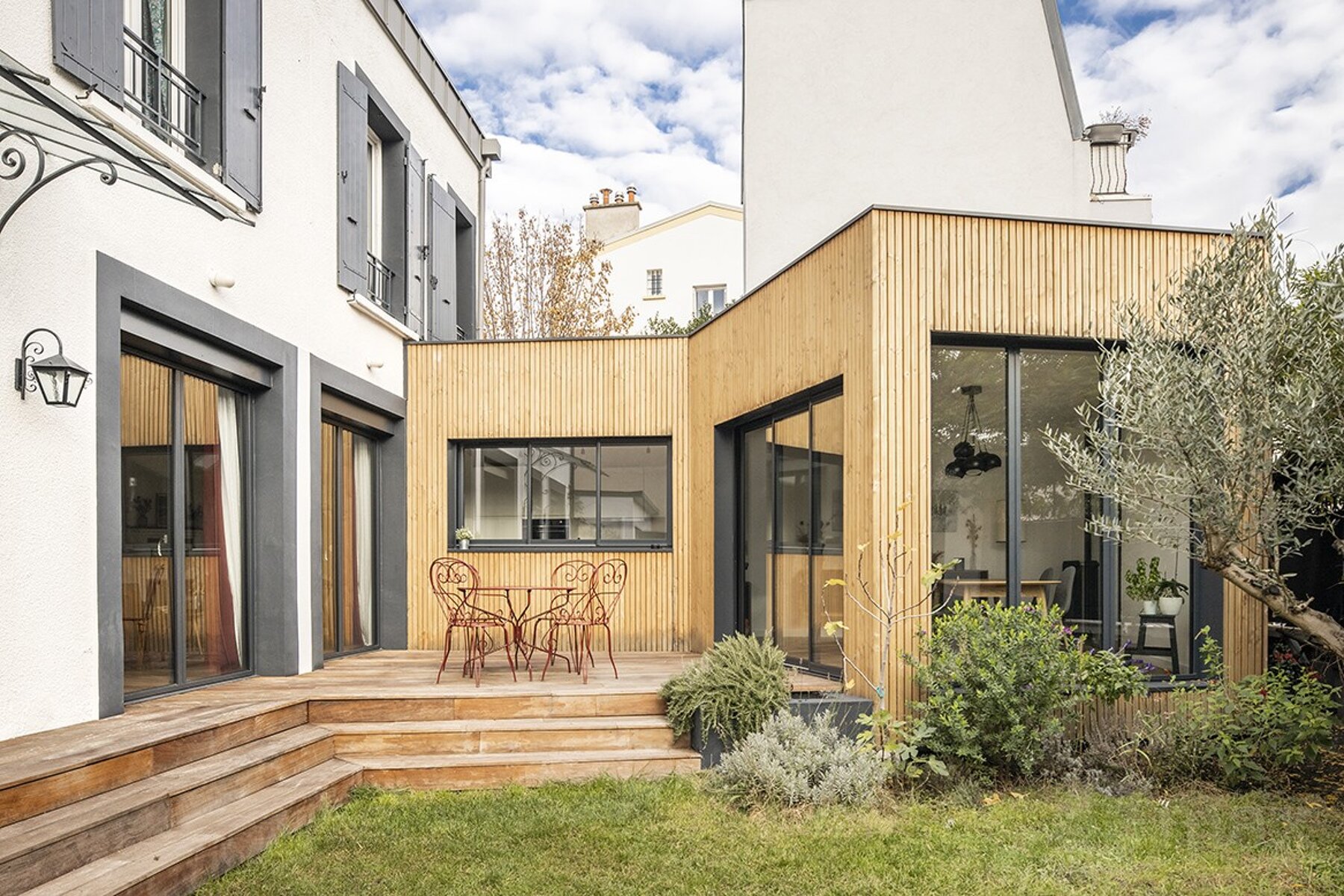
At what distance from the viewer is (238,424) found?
21.8ft

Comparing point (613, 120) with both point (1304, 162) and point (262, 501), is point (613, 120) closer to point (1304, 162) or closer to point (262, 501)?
point (1304, 162)

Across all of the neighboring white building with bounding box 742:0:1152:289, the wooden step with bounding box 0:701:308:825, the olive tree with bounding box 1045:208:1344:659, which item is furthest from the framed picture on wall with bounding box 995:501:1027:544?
the neighboring white building with bounding box 742:0:1152:289

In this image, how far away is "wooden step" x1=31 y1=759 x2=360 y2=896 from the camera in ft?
11.4

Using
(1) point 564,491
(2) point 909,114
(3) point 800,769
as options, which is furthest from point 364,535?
(2) point 909,114

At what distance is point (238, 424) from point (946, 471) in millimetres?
4715

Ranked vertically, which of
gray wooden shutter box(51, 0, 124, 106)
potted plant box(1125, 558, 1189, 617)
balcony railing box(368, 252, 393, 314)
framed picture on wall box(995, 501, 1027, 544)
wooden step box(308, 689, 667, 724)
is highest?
gray wooden shutter box(51, 0, 124, 106)

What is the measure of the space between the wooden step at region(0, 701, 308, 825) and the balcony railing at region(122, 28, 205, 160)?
3.16 m

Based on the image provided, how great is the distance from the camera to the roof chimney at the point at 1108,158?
13.7 metres

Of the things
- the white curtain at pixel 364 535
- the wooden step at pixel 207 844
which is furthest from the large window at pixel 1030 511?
the white curtain at pixel 364 535

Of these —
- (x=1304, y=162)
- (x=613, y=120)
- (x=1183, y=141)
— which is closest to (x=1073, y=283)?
(x=1304, y=162)

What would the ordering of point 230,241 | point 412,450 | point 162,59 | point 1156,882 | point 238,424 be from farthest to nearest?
point 412,450
point 238,424
point 230,241
point 162,59
point 1156,882

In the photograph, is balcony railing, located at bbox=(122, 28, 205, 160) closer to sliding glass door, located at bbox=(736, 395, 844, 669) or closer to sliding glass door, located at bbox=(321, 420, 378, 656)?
sliding glass door, located at bbox=(321, 420, 378, 656)

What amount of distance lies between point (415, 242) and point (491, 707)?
511 cm

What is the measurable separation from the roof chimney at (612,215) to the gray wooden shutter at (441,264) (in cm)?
1347
